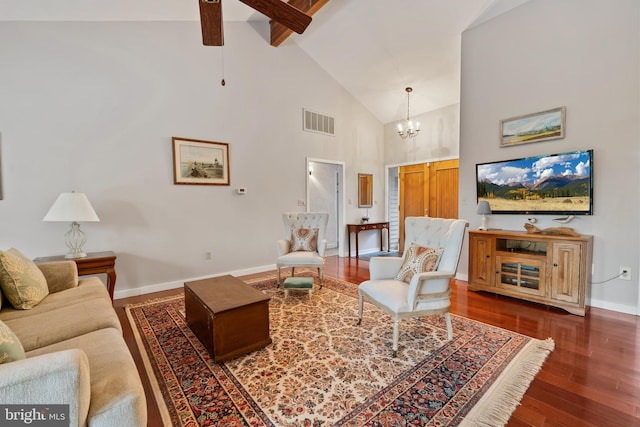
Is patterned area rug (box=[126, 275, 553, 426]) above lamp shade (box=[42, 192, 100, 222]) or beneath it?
beneath

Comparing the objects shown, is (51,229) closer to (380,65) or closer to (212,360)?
(212,360)

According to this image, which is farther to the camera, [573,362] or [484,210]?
[484,210]

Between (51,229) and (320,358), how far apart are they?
3.27m

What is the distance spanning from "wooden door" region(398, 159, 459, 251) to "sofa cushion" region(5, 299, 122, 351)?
18.2 ft

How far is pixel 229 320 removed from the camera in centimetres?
205

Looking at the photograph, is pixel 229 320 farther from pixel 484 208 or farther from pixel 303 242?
pixel 484 208

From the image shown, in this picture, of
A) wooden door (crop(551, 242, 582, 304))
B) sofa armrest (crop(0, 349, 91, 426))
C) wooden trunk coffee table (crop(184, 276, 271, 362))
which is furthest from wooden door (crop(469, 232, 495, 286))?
sofa armrest (crop(0, 349, 91, 426))

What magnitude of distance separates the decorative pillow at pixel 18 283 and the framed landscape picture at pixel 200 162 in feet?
6.42

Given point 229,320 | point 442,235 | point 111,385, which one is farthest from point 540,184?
point 111,385

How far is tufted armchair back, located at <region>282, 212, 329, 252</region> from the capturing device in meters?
4.07

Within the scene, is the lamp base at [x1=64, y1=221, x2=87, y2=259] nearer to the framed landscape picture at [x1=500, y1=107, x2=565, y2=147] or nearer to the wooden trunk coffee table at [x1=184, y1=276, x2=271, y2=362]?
the wooden trunk coffee table at [x1=184, y1=276, x2=271, y2=362]

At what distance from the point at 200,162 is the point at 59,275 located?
2.08 m

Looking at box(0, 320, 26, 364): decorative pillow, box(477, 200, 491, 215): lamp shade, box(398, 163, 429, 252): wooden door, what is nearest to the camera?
box(0, 320, 26, 364): decorative pillow

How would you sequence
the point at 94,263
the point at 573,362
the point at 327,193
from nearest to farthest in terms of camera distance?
1. the point at 573,362
2. the point at 94,263
3. the point at 327,193
